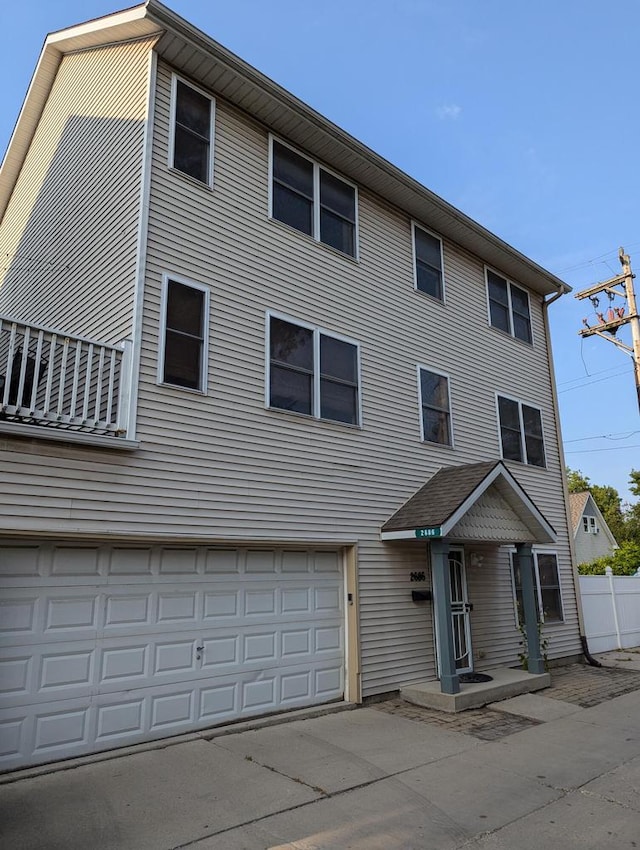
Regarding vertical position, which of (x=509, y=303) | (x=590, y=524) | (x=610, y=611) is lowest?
(x=610, y=611)

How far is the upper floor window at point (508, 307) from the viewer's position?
12.6 m

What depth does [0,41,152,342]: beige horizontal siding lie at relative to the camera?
288 inches

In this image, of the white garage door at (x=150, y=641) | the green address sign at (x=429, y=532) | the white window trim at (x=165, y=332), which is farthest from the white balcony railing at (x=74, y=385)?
the green address sign at (x=429, y=532)

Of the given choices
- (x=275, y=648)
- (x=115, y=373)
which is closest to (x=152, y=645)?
(x=275, y=648)

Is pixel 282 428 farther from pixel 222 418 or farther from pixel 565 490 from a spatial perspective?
pixel 565 490

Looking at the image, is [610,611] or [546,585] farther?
[610,611]

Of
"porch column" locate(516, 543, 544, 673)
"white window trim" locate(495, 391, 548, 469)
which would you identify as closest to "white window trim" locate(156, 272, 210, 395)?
"porch column" locate(516, 543, 544, 673)

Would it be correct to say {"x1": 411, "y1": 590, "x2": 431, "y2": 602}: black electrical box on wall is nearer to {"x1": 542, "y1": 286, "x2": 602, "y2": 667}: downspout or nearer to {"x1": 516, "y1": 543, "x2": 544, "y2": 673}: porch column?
{"x1": 516, "y1": 543, "x2": 544, "y2": 673}: porch column

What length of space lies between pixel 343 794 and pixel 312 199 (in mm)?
7780

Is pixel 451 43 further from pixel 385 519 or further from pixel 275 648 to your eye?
pixel 275 648

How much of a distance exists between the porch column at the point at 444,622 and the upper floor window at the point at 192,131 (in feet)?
19.3

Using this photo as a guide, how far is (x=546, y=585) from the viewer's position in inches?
472

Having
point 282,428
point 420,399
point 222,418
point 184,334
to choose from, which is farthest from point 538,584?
point 184,334

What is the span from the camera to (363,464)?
29.3 feet
